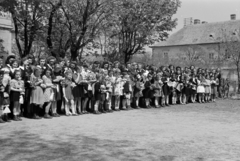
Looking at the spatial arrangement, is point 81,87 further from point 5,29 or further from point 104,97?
point 5,29

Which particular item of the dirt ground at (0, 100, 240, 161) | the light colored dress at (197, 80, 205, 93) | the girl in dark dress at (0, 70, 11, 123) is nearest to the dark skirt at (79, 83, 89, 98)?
the dirt ground at (0, 100, 240, 161)

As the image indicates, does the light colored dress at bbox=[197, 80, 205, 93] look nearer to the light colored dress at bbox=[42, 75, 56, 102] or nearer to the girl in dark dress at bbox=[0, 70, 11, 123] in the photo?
the light colored dress at bbox=[42, 75, 56, 102]

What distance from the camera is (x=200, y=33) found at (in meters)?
62.9

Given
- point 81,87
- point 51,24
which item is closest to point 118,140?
point 81,87

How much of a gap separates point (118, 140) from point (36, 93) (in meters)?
4.14

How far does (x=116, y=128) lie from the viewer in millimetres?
8914

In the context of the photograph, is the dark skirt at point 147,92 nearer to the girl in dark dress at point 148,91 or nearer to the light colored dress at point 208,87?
the girl in dark dress at point 148,91

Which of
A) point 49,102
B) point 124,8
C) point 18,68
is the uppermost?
point 124,8

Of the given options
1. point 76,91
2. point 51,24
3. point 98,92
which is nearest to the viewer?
point 76,91

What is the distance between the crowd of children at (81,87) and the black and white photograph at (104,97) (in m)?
0.03

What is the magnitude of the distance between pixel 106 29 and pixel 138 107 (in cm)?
1071

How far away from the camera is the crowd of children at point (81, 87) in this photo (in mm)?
10062

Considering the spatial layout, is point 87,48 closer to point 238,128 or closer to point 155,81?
point 155,81

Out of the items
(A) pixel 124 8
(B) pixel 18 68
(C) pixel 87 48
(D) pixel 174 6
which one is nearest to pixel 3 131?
(B) pixel 18 68
